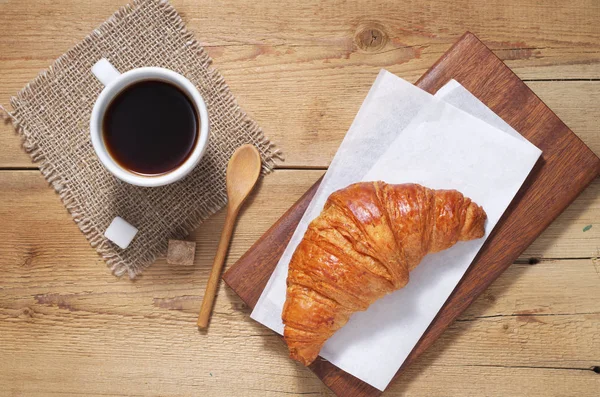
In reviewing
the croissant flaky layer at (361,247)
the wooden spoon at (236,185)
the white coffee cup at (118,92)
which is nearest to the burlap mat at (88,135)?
the wooden spoon at (236,185)

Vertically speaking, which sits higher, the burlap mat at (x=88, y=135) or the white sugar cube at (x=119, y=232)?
the burlap mat at (x=88, y=135)

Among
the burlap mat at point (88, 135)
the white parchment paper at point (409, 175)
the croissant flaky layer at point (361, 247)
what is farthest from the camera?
the burlap mat at point (88, 135)

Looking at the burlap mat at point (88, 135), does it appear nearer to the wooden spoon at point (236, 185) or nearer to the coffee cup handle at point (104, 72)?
the wooden spoon at point (236, 185)

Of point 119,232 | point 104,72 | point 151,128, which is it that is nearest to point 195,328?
point 119,232

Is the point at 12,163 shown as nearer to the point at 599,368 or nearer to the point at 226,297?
the point at 226,297

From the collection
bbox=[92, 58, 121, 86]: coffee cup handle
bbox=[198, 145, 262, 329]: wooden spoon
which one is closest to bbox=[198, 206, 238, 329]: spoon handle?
bbox=[198, 145, 262, 329]: wooden spoon

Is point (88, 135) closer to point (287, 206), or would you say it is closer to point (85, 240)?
point (85, 240)
